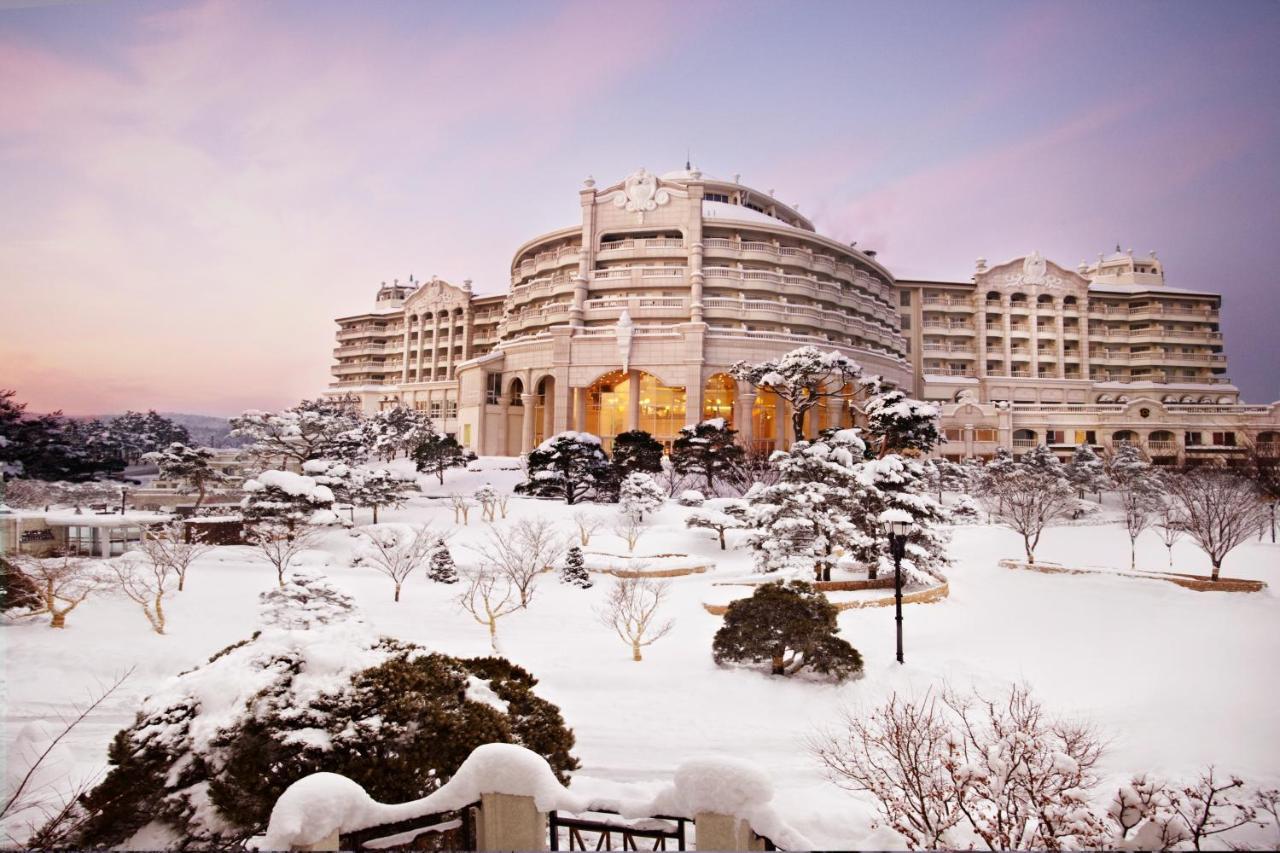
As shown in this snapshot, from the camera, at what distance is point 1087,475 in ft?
104

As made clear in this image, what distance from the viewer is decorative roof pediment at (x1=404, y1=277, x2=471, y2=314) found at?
61.3m

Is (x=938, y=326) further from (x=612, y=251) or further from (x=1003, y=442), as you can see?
(x=612, y=251)

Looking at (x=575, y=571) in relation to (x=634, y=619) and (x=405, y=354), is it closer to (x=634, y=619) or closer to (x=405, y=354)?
(x=634, y=619)

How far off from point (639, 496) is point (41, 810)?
18.2 metres

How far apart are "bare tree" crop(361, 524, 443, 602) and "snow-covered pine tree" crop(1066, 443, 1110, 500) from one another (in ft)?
109

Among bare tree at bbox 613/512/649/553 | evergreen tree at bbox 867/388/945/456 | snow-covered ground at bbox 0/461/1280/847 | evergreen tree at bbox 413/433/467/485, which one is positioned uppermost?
evergreen tree at bbox 867/388/945/456

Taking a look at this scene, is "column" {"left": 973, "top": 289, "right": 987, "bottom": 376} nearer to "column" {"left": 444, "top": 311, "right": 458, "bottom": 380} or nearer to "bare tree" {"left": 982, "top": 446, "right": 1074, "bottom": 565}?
"bare tree" {"left": 982, "top": 446, "right": 1074, "bottom": 565}

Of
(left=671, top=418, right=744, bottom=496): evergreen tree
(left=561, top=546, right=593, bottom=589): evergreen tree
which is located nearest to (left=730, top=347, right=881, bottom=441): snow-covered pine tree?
(left=671, top=418, right=744, bottom=496): evergreen tree

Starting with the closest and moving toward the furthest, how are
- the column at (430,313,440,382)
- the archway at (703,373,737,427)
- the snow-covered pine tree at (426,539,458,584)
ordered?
the snow-covered pine tree at (426,539,458,584), the archway at (703,373,737,427), the column at (430,313,440,382)

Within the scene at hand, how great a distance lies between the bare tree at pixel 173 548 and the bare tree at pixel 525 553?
6.77 m

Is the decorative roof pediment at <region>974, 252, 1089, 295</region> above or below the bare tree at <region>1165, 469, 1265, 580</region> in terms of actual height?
above

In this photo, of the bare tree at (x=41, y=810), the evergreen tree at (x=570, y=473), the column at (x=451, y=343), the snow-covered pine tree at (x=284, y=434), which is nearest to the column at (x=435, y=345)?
the column at (x=451, y=343)

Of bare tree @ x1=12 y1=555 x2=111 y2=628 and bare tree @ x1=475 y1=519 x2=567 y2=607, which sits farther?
bare tree @ x1=475 y1=519 x2=567 y2=607

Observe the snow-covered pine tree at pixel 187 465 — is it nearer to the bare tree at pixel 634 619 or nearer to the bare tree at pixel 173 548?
the bare tree at pixel 173 548
